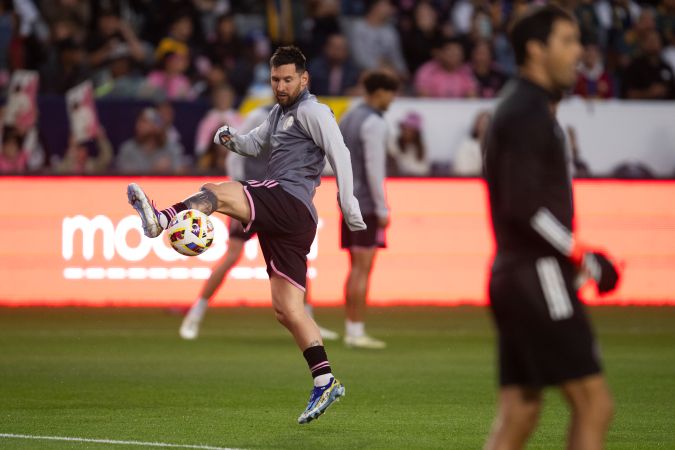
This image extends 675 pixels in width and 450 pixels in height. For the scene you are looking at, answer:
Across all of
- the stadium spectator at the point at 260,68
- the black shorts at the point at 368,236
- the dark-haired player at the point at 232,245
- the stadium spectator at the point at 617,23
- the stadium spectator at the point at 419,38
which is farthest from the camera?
the stadium spectator at the point at 617,23

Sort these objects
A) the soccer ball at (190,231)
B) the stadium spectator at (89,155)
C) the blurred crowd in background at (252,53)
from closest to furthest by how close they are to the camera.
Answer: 1. the soccer ball at (190,231)
2. the stadium spectator at (89,155)
3. the blurred crowd in background at (252,53)

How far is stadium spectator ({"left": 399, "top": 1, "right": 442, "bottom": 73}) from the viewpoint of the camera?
22.0m

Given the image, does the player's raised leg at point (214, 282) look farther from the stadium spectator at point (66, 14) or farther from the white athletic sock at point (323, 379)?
the stadium spectator at point (66, 14)

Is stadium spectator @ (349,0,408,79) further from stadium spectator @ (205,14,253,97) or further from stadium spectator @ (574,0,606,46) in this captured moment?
stadium spectator @ (574,0,606,46)

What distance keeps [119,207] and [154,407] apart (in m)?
7.64

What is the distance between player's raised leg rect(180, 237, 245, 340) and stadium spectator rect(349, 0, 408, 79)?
8109mm

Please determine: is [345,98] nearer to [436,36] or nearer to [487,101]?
[487,101]

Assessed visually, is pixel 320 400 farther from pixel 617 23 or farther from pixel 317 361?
pixel 617 23

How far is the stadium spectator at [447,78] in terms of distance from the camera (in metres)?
20.5

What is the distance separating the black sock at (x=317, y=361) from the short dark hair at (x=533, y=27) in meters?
3.79

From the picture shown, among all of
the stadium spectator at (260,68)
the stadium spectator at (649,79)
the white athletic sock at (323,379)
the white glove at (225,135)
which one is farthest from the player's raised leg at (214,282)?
the stadium spectator at (649,79)

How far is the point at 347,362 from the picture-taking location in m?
12.1

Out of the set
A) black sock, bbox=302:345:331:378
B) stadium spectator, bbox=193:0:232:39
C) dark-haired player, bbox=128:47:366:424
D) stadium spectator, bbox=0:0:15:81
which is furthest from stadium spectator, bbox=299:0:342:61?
black sock, bbox=302:345:331:378

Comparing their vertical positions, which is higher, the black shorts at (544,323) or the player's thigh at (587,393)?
the black shorts at (544,323)
